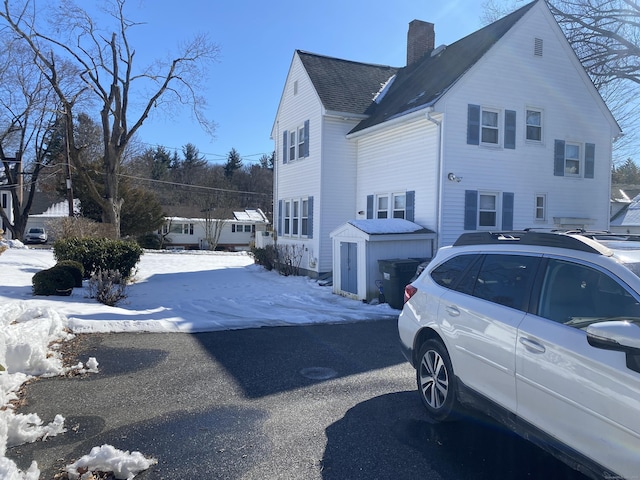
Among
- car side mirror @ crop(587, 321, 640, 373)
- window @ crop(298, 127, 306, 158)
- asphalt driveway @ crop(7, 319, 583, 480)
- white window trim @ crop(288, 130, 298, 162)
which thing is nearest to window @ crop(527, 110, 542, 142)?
window @ crop(298, 127, 306, 158)

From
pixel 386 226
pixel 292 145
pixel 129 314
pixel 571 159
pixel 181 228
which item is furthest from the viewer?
pixel 181 228

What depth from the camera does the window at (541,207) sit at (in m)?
14.6

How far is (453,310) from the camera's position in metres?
3.97

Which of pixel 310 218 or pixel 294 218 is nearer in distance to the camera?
pixel 310 218

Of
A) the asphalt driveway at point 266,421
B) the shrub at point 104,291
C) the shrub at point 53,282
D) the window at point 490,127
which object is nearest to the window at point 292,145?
the window at point 490,127

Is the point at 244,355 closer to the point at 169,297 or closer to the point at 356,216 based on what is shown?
the point at 169,297

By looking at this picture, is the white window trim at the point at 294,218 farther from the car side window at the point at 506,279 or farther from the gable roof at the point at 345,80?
the car side window at the point at 506,279

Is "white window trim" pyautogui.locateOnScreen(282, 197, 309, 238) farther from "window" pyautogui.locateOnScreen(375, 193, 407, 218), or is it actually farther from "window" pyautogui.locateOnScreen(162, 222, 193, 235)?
"window" pyautogui.locateOnScreen(162, 222, 193, 235)

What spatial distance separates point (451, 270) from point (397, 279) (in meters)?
6.26

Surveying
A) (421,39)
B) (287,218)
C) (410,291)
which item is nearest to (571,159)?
(421,39)

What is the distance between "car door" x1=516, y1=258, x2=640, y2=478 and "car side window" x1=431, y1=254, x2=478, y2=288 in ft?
3.29

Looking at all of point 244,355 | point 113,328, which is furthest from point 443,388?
point 113,328

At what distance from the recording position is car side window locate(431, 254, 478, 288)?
4203 mm

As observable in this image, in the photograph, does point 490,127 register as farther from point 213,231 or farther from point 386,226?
point 213,231
